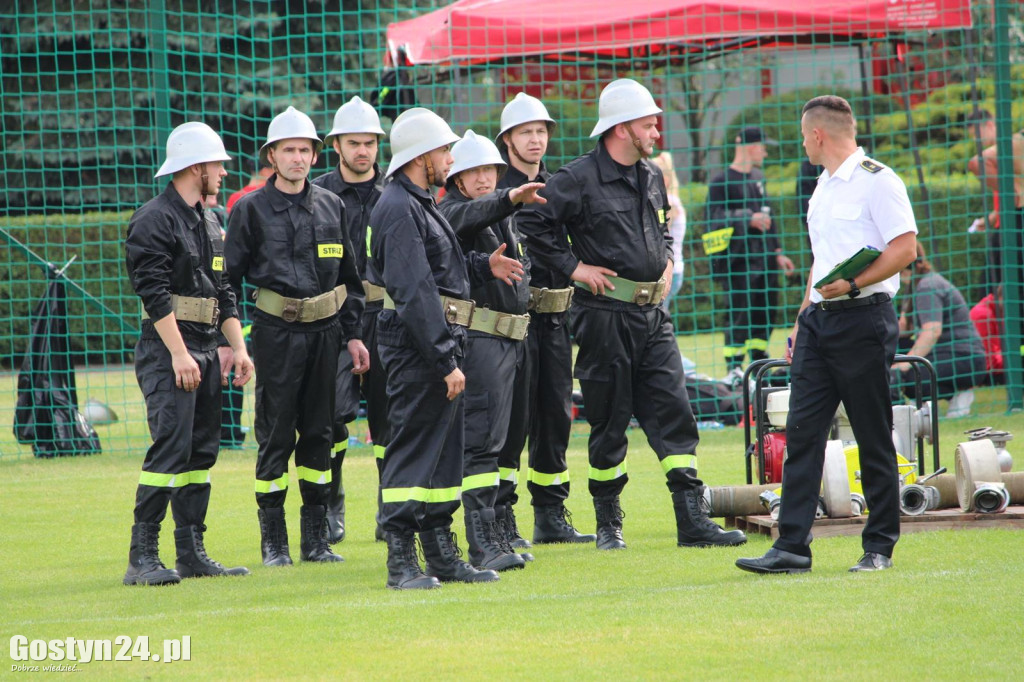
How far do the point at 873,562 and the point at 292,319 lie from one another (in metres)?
2.83

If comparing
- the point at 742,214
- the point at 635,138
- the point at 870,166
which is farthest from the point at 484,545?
the point at 742,214

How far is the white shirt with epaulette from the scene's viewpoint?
211 inches

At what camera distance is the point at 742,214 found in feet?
40.4

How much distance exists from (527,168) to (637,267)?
2.62ft

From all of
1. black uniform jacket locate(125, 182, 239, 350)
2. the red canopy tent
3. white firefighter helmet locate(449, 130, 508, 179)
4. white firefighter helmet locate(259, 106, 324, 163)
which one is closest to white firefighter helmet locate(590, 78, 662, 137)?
white firefighter helmet locate(449, 130, 508, 179)

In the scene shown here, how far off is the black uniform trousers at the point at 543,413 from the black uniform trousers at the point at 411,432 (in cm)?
100

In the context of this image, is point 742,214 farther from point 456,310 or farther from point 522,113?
point 456,310

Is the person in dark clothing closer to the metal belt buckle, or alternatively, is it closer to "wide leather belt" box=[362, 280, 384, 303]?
"wide leather belt" box=[362, 280, 384, 303]

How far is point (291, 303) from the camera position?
20.7ft

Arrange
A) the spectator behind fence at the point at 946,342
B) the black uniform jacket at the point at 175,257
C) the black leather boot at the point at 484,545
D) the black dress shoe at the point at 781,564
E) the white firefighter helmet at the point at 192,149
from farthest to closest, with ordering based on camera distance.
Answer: the spectator behind fence at the point at 946,342
the white firefighter helmet at the point at 192,149
the black leather boot at the point at 484,545
the black uniform jacket at the point at 175,257
the black dress shoe at the point at 781,564

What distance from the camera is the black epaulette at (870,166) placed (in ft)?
17.7

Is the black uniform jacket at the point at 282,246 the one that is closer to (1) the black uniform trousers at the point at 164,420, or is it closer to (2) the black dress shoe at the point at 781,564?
(1) the black uniform trousers at the point at 164,420

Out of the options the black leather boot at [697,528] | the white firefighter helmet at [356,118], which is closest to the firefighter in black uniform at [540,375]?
the black leather boot at [697,528]

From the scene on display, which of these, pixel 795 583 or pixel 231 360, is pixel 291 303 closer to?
pixel 231 360
